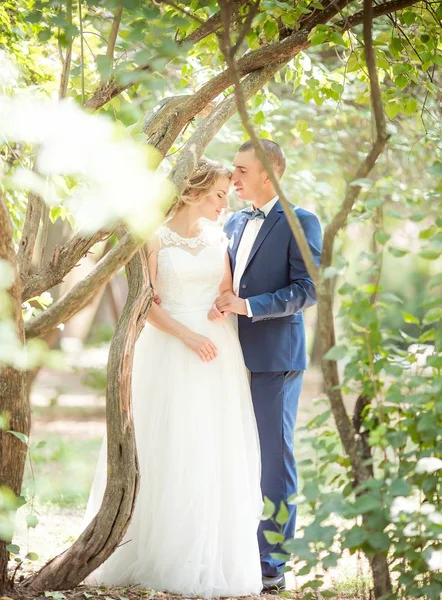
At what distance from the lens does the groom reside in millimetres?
4086

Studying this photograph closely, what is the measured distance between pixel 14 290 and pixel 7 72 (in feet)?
5.27

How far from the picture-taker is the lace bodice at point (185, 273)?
4160 mm

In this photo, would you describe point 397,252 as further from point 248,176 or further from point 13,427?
point 248,176

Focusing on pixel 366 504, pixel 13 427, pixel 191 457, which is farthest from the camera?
pixel 191 457

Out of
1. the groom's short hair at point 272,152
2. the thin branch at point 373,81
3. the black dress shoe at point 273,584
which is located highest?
the groom's short hair at point 272,152

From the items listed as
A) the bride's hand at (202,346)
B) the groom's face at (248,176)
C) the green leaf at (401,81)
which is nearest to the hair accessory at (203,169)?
the groom's face at (248,176)

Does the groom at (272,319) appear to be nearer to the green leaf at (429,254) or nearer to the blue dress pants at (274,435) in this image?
the blue dress pants at (274,435)

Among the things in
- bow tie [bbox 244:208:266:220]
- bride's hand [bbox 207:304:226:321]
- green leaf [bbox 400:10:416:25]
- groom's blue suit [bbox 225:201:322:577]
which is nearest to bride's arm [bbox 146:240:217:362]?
bride's hand [bbox 207:304:226:321]

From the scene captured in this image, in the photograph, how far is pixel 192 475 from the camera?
151 inches

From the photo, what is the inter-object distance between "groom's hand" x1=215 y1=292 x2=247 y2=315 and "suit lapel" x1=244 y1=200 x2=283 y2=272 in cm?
30

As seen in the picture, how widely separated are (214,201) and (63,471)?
4.40 meters

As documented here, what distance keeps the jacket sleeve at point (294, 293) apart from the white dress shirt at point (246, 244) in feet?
0.80

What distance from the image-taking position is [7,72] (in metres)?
3.71

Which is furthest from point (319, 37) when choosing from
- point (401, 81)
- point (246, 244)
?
point (246, 244)
